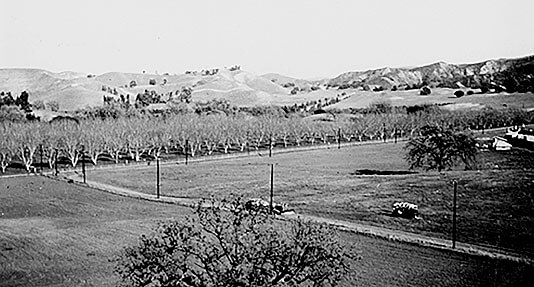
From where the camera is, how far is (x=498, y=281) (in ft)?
109

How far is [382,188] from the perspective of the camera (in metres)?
63.4

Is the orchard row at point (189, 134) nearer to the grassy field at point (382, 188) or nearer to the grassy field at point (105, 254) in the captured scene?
the grassy field at point (382, 188)

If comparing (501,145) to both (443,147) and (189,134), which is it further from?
(189,134)

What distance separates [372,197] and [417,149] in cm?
2382

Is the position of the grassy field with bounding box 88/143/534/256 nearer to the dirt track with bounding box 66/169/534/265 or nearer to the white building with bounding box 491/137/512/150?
the dirt track with bounding box 66/169/534/265

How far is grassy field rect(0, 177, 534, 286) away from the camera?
34094mm

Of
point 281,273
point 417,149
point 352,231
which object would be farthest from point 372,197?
point 281,273

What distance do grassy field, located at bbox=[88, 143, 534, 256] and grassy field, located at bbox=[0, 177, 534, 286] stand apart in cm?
579

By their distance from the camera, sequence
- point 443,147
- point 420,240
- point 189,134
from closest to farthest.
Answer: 1. point 420,240
2. point 443,147
3. point 189,134

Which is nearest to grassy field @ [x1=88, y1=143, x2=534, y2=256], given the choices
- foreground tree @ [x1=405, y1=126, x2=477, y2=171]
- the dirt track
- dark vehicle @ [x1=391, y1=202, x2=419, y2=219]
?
dark vehicle @ [x1=391, y1=202, x2=419, y2=219]

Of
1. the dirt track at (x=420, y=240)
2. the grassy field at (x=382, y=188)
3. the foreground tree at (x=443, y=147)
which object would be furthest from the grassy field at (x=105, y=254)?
the foreground tree at (x=443, y=147)

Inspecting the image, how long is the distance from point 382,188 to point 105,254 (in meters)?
32.6

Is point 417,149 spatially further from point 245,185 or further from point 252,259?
point 252,259

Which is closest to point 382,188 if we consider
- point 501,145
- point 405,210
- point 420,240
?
point 405,210
